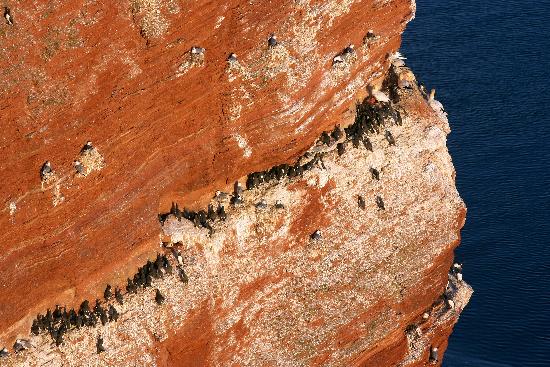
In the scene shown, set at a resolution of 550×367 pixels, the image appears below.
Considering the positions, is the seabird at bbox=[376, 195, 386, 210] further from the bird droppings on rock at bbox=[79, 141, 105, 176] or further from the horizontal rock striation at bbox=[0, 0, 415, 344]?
the bird droppings on rock at bbox=[79, 141, 105, 176]

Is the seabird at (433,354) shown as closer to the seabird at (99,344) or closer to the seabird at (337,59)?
the seabird at (337,59)

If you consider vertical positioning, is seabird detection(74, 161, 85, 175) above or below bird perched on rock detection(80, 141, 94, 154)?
below

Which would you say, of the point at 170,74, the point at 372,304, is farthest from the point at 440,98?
the point at 170,74

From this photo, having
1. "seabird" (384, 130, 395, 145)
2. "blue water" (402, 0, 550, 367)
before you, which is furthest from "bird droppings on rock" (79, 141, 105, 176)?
"blue water" (402, 0, 550, 367)

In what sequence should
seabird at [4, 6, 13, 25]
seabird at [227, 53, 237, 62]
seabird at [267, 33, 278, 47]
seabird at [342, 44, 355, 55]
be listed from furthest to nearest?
seabird at [342, 44, 355, 55] < seabird at [267, 33, 278, 47] < seabird at [227, 53, 237, 62] < seabird at [4, 6, 13, 25]

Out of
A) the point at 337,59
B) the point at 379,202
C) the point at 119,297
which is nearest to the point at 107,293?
the point at 119,297

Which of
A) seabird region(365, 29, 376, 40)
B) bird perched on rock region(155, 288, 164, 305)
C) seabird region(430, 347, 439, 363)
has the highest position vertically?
seabird region(365, 29, 376, 40)

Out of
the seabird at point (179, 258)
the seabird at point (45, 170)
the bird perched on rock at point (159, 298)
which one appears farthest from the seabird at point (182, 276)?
the seabird at point (45, 170)

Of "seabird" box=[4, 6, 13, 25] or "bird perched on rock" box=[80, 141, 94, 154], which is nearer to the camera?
"seabird" box=[4, 6, 13, 25]
